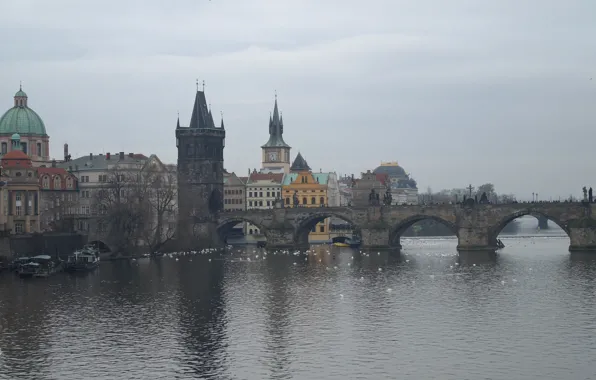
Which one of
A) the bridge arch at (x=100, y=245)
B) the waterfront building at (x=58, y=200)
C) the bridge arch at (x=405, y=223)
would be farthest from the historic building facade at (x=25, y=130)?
the bridge arch at (x=405, y=223)

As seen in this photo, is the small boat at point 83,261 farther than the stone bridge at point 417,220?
No

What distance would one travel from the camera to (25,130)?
148 meters

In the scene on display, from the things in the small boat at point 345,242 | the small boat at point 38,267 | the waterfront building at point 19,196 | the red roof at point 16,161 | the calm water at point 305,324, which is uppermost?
the red roof at point 16,161

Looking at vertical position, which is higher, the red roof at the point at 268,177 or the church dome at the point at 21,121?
the church dome at the point at 21,121

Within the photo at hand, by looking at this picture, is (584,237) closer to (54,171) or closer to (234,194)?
(54,171)

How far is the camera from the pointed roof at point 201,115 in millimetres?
157125

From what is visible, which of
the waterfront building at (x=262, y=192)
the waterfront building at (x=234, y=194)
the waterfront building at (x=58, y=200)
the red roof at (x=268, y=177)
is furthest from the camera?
the red roof at (x=268, y=177)

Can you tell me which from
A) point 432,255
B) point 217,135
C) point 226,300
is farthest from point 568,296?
point 217,135

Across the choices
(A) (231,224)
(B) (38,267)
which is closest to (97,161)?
(A) (231,224)

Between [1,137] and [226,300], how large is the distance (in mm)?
84137

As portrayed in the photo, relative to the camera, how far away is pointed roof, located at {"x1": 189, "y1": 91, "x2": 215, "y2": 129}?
157125 mm

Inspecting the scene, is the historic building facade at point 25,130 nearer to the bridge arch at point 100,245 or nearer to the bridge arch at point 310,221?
the bridge arch at point 100,245

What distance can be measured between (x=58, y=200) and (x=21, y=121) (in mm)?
21992

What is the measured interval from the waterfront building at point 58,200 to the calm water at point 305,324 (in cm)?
2476
